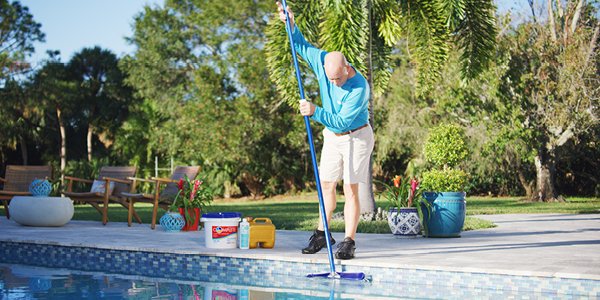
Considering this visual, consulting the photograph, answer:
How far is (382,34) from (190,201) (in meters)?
3.68

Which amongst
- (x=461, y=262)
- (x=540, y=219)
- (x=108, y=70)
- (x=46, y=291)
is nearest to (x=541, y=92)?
(x=540, y=219)

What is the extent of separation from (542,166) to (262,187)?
9254mm

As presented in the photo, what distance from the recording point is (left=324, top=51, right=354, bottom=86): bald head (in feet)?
17.5

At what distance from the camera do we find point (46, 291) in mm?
4926

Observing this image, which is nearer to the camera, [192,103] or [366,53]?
[366,53]

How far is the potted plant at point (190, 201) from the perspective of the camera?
8500 mm

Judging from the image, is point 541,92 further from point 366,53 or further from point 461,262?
point 461,262

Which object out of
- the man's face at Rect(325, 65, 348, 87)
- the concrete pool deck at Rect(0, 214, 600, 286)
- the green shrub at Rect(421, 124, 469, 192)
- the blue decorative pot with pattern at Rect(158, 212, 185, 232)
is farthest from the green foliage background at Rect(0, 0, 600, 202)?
the man's face at Rect(325, 65, 348, 87)

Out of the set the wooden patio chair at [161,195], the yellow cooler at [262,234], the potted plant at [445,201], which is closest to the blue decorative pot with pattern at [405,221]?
the potted plant at [445,201]

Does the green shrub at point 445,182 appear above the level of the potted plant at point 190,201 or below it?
above

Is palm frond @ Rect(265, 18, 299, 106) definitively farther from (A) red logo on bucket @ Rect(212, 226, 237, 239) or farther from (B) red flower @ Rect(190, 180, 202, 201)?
(A) red logo on bucket @ Rect(212, 226, 237, 239)

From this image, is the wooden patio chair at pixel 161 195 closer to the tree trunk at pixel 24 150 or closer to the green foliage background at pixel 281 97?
the green foliage background at pixel 281 97

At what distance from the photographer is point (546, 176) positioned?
16922mm

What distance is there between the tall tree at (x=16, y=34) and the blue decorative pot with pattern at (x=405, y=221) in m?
19.9
